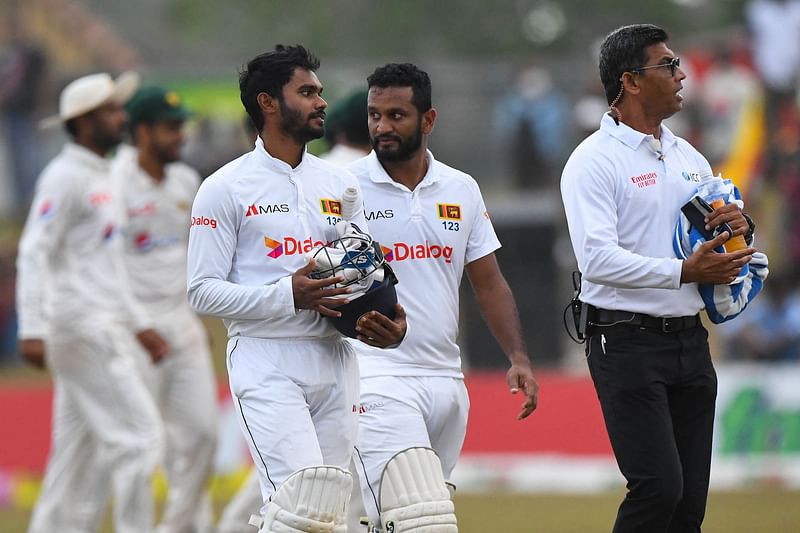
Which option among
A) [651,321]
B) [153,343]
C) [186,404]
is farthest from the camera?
[186,404]

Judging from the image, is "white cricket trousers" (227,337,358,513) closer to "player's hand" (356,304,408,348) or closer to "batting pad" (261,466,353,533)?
"batting pad" (261,466,353,533)

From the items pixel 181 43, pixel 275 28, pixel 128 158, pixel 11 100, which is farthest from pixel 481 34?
pixel 128 158

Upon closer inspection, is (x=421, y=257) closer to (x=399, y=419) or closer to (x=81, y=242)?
(x=399, y=419)

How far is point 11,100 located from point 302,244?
1634 cm

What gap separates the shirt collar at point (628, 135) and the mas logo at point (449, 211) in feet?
2.83

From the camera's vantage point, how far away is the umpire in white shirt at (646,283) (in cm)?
682

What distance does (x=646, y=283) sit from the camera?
6.77 metres

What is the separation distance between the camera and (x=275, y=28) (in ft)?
119

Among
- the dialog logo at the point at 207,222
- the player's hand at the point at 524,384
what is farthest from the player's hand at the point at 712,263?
the dialog logo at the point at 207,222

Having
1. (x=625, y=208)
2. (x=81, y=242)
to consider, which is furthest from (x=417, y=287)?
(x=81, y=242)

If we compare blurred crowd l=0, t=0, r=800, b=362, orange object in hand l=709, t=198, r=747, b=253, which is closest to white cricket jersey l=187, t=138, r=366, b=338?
orange object in hand l=709, t=198, r=747, b=253

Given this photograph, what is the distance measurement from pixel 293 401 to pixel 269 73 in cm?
154

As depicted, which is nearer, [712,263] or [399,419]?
[712,263]

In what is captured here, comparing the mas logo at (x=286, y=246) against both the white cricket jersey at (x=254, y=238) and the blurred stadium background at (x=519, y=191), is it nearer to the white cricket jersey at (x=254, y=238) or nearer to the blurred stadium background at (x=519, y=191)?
the white cricket jersey at (x=254, y=238)
